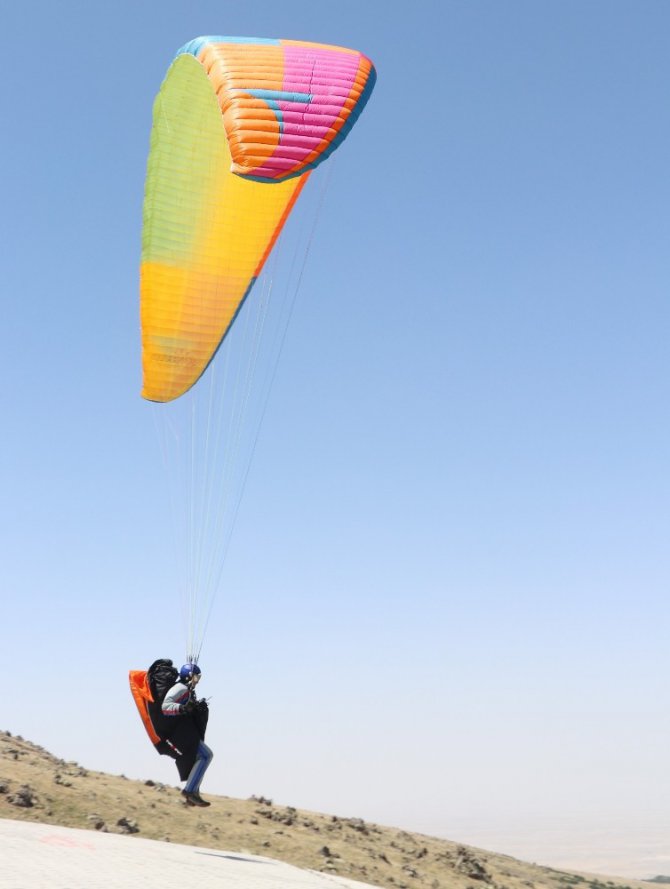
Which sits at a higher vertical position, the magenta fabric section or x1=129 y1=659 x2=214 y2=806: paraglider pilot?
the magenta fabric section

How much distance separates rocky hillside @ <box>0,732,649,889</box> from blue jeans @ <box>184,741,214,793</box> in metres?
2.61

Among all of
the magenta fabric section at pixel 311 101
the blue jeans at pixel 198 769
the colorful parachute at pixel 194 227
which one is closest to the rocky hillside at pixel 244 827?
the blue jeans at pixel 198 769

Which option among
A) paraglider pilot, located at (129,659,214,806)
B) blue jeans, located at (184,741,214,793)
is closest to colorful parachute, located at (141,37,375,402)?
paraglider pilot, located at (129,659,214,806)

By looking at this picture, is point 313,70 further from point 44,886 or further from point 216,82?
point 44,886

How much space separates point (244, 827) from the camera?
18797 mm

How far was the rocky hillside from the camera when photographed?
16.4 metres

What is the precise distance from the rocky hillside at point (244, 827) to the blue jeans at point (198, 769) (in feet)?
8.55

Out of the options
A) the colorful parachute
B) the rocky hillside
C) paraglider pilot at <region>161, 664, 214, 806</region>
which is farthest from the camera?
the colorful parachute

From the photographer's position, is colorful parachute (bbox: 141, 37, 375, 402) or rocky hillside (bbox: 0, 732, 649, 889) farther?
colorful parachute (bbox: 141, 37, 375, 402)

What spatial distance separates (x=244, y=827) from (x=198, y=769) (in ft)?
17.2

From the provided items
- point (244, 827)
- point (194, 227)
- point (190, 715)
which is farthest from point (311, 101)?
point (244, 827)

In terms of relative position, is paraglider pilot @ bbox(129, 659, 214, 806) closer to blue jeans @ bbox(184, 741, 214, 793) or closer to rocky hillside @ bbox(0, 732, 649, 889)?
blue jeans @ bbox(184, 741, 214, 793)

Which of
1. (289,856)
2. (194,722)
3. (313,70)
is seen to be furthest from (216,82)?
(289,856)

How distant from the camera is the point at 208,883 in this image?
36.1 feet
